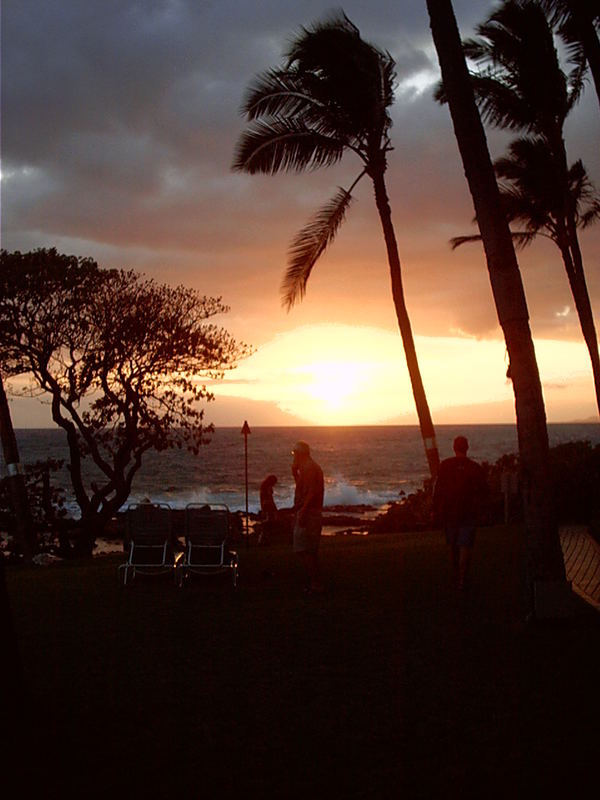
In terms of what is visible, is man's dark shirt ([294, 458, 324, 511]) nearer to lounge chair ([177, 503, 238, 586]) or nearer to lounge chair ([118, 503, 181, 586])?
lounge chair ([177, 503, 238, 586])

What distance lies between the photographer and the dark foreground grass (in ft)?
16.2

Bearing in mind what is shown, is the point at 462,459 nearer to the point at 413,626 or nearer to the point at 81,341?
the point at 413,626

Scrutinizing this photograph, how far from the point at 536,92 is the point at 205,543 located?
13.9 meters

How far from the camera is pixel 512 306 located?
9.02m

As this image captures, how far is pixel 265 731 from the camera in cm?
572

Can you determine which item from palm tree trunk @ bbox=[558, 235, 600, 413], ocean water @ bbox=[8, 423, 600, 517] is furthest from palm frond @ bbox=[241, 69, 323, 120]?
ocean water @ bbox=[8, 423, 600, 517]

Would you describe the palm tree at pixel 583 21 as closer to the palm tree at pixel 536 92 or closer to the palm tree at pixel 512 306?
the palm tree at pixel 536 92

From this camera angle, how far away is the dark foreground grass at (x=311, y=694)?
4.93m

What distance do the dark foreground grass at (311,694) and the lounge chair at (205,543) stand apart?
125 centimetres

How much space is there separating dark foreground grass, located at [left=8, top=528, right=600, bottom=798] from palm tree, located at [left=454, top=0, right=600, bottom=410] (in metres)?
12.9

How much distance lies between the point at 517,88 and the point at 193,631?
1693cm

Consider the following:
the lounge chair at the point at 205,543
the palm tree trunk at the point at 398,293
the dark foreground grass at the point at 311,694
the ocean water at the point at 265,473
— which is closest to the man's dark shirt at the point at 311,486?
the dark foreground grass at the point at 311,694

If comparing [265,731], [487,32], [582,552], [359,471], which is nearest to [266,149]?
[487,32]

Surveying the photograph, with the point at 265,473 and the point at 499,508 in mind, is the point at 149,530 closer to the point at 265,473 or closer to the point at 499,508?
the point at 499,508
